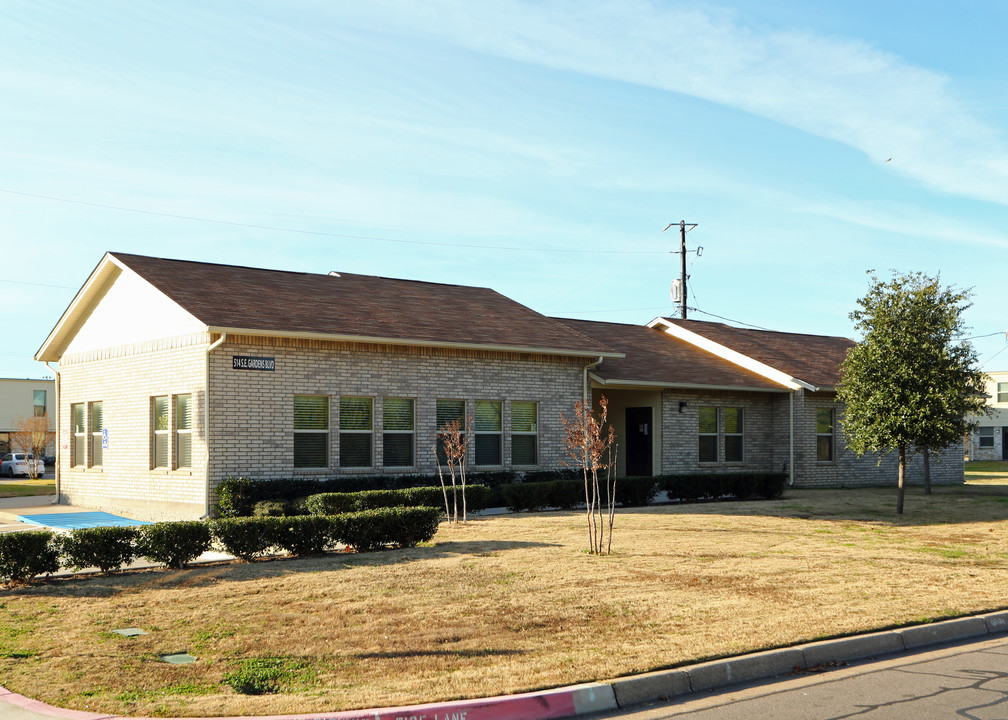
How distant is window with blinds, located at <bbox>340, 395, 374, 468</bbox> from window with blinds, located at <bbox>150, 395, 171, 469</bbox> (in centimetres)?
369

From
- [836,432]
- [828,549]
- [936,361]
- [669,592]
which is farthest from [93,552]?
[836,432]

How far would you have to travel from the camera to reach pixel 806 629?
879cm

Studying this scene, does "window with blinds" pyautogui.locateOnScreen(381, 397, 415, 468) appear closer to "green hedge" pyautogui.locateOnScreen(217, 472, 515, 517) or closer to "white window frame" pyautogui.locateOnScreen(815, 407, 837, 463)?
"green hedge" pyautogui.locateOnScreen(217, 472, 515, 517)

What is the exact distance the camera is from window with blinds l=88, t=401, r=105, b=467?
23.2m

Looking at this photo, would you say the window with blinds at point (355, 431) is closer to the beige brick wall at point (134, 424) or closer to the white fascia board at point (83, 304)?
the beige brick wall at point (134, 424)

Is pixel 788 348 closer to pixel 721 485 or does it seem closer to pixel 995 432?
pixel 721 485

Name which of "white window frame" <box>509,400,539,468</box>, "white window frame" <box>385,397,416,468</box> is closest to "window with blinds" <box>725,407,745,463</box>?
"white window frame" <box>509,400,539,468</box>

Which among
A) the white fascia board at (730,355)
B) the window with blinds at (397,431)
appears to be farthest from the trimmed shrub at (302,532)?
the white fascia board at (730,355)

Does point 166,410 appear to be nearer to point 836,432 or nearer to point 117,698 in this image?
point 117,698

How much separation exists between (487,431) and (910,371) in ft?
30.3

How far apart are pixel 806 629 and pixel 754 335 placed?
2617 centimetres

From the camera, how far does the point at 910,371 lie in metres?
19.4

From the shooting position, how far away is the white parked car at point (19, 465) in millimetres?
50844

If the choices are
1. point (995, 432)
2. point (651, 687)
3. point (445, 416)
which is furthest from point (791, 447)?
point (995, 432)
